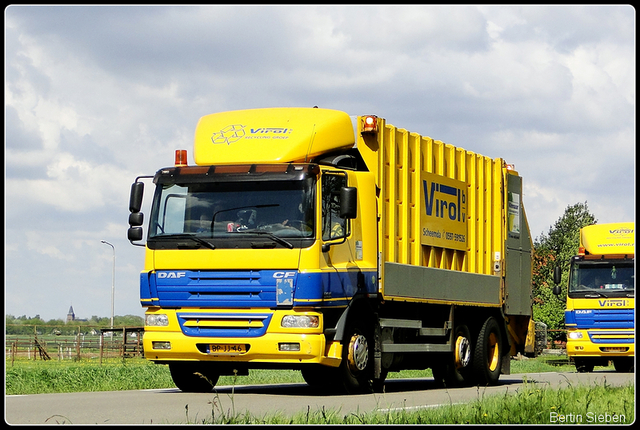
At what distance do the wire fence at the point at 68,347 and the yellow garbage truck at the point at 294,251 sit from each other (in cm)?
3104

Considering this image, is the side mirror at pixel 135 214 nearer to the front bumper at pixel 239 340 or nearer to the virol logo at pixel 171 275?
the virol logo at pixel 171 275

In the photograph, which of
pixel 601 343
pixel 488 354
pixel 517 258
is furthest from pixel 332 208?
pixel 601 343

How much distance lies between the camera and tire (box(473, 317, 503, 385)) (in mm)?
18172

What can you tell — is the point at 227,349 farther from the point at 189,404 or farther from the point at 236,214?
the point at 236,214

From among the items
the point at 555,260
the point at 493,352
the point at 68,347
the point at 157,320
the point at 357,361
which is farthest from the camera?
the point at 555,260

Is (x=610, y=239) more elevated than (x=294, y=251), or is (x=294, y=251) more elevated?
(x=610, y=239)

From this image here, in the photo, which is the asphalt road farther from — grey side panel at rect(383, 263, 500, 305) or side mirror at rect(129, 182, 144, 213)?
side mirror at rect(129, 182, 144, 213)

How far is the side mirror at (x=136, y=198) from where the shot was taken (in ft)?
47.2

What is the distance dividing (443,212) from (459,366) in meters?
2.62

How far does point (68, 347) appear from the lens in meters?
47.9

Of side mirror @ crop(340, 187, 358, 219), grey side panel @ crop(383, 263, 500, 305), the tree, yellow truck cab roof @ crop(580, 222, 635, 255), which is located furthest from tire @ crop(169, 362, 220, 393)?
the tree

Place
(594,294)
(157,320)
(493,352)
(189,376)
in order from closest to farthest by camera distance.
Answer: (157,320) → (189,376) → (493,352) → (594,294)

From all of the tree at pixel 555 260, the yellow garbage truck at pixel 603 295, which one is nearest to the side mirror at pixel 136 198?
the yellow garbage truck at pixel 603 295

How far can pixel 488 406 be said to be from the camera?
10.9 metres
